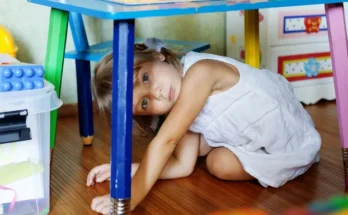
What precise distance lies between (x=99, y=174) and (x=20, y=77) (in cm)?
34

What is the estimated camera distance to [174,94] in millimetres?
1022

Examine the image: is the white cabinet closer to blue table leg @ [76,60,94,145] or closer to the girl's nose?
blue table leg @ [76,60,94,145]

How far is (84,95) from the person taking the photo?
133cm

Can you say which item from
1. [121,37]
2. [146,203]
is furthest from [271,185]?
[121,37]

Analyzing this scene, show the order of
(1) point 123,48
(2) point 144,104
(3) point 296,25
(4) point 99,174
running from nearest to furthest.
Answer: (1) point 123,48
(2) point 144,104
(4) point 99,174
(3) point 296,25

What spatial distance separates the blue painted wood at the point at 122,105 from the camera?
0.78 meters

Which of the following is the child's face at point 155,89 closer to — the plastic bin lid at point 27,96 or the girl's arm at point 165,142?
the girl's arm at point 165,142

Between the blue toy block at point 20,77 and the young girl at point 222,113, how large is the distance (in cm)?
18

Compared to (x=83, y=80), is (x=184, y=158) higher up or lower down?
lower down

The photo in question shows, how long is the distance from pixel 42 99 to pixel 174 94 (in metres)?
0.27

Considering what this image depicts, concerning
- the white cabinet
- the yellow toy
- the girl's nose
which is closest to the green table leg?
the girl's nose

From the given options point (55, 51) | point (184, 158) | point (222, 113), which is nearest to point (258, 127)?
point (222, 113)

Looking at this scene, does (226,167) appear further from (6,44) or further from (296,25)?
(296,25)

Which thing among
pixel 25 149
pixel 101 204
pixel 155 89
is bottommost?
pixel 101 204
